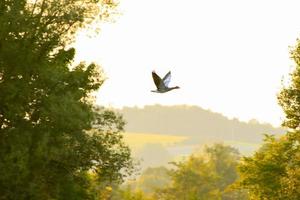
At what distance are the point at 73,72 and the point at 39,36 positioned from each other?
327 cm

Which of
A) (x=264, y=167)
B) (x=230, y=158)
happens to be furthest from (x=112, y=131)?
(x=230, y=158)

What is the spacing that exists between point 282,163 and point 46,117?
2080 cm

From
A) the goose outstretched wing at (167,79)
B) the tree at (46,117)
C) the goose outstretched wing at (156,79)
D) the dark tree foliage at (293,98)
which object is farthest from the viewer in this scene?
the dark tree foliage at (293,98)

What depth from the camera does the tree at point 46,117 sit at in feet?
97.9

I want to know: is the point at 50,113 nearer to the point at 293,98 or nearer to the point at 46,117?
the point at 46,117

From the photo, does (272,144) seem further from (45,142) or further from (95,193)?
(45,142)

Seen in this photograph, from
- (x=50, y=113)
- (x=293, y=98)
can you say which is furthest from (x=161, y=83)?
(x=293, y=98)

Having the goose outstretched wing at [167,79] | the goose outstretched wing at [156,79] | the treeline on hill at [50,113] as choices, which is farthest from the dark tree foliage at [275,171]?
the goose outstretched wing at [156,79]

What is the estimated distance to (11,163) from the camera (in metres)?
28.8

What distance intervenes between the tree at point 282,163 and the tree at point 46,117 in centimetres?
1311

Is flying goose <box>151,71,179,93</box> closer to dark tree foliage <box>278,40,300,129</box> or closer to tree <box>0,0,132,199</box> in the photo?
tree <box>0,0,132,199</box>

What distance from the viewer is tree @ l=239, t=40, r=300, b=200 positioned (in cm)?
4072

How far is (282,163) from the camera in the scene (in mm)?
43906

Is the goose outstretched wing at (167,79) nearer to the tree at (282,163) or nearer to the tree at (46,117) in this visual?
the tree at (46,117)
